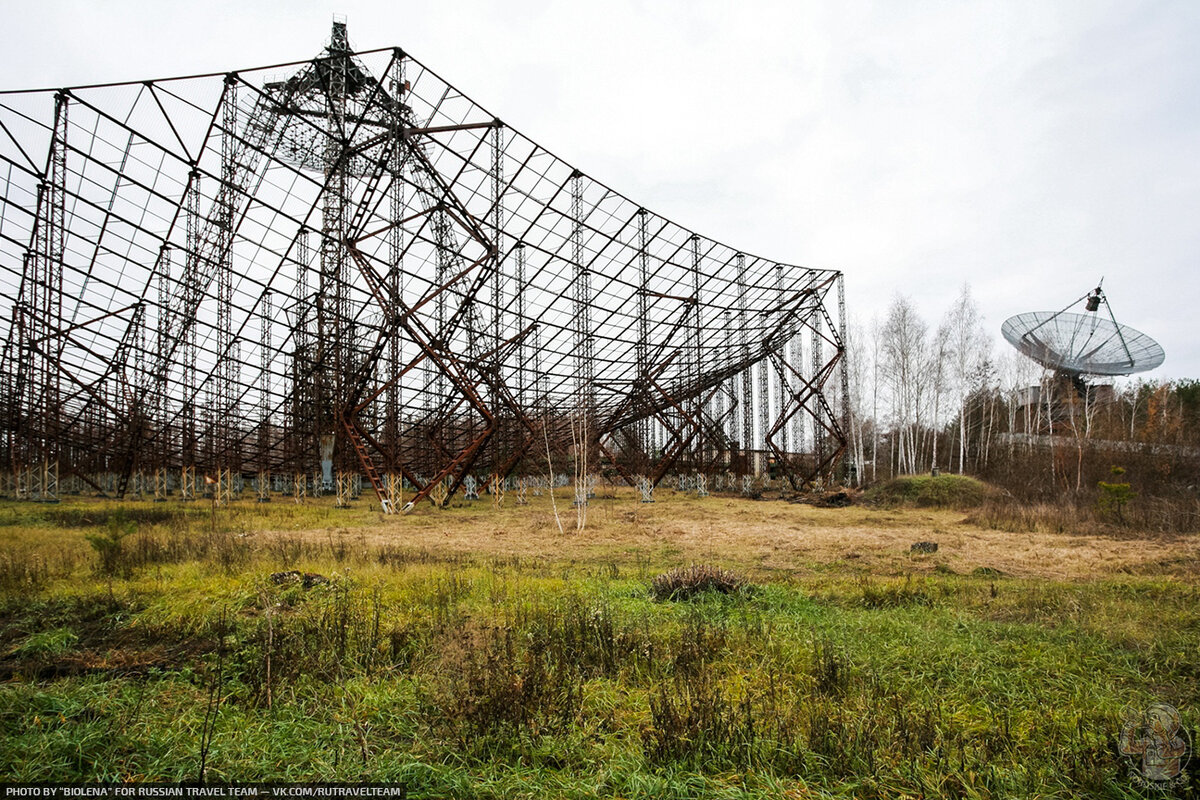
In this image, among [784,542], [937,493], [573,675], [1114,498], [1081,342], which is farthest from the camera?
[1081,342]

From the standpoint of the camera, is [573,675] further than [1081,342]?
No

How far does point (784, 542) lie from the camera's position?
1415 cm

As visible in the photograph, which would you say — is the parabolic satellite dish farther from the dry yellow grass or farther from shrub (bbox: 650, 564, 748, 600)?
shrub (bbox: 650, 564, 748, 600)

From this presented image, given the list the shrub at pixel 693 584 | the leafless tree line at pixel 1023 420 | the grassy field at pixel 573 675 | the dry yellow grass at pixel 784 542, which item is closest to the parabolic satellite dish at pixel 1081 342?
the leafless tree line at pixel 1023 420

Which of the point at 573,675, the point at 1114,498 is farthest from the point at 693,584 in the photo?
the point at 1114,498

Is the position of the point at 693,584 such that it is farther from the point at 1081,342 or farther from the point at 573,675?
the point at 1081,342

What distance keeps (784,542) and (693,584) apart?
7.44 metres

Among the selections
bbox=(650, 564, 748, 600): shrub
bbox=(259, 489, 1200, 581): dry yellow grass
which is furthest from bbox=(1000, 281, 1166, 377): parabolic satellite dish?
bbox=(650, 564, 748, 600): shrub

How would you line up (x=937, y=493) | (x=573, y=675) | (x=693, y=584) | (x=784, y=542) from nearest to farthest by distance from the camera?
(x=573, y=675) < (x=693, y=584) < (x=784, y=542) < (x=937, y=493)

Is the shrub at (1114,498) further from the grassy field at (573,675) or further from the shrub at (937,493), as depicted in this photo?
the grassy field at (573,675)

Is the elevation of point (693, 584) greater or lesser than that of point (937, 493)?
greater

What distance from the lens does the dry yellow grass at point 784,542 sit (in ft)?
35.7

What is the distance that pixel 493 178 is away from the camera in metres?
19.6

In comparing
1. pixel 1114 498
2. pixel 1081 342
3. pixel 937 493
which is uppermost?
pixel 1081 342
